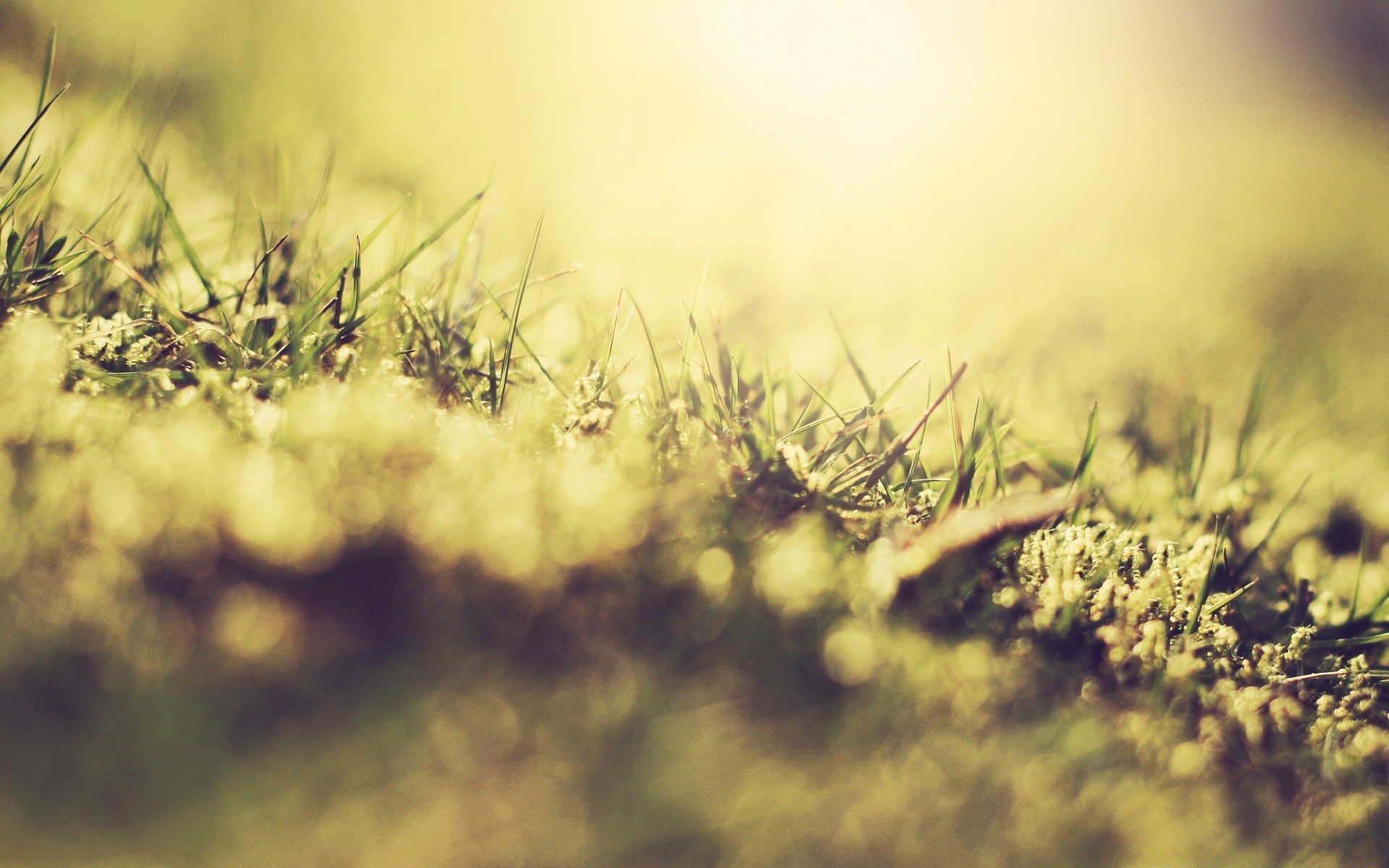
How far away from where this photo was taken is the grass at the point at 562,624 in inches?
26.1

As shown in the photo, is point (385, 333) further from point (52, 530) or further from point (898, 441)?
point (898, 441)

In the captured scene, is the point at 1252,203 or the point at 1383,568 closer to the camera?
the point at 1383,568

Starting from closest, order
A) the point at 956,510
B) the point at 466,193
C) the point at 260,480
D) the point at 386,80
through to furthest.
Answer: the point at 260,480 < the point at 956,510 < the point at 466,193 < the point at 386,80

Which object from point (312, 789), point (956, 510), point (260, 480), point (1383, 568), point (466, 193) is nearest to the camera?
point (312, 789)

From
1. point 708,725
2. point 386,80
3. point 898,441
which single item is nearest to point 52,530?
point 708,725

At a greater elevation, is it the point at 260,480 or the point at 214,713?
the point at 260,480

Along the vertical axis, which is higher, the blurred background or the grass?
the blurred background

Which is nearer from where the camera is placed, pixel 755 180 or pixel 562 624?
pixel 562 624

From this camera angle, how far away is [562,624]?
77 cm

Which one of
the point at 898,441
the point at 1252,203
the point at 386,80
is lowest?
the point at 898,441

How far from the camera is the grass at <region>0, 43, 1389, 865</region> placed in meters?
0.66

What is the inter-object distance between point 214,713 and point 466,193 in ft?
3.57

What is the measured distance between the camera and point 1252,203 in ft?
7.81

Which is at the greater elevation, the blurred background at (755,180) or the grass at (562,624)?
the blurred background at (755,180)
